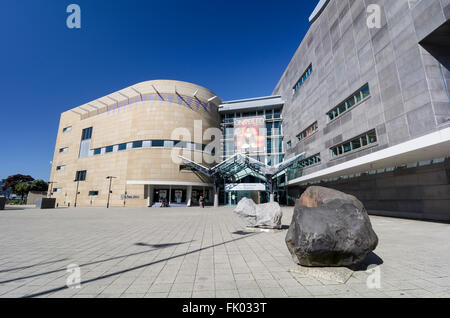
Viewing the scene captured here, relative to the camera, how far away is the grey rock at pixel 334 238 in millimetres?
3896

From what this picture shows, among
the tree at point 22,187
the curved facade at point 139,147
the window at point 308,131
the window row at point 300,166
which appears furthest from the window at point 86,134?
the window at point 308,131

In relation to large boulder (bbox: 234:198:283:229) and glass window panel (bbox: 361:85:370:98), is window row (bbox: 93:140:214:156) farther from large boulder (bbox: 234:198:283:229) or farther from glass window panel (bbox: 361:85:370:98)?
large boulder (bbox: 234:198:283:229)

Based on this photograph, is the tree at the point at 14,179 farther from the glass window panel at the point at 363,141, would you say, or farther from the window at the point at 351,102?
the glass window panel at the point at 363,141

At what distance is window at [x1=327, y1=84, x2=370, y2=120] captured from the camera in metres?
17.2

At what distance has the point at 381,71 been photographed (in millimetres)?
15227

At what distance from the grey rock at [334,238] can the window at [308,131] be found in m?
23.9

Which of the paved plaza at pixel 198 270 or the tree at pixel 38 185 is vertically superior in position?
the tree at pixel 38 185

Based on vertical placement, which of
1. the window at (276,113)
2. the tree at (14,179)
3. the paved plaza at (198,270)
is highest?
the window at (276,113)

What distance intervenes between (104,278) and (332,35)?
1141 inches

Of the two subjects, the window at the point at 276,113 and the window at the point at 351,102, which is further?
the window at the point at 276,113

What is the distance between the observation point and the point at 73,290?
3.47 m

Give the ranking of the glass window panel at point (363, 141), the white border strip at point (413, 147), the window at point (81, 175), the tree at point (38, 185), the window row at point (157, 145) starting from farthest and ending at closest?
1. the tree at point (38, 185)
2. the window at point (81, 175)
3. the window row at point (157, 145)
4. the glass window panel at point (363, 141)
5. the white border strip at point (413, 147)
